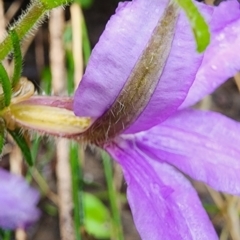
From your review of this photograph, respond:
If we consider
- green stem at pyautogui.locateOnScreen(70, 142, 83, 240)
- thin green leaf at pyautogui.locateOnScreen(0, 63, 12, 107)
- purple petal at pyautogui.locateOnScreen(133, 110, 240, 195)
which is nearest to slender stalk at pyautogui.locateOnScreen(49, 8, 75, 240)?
green stem at pyautogui.locateOnScreen(70, 142, 83, 240)

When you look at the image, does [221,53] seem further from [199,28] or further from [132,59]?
[199,28]

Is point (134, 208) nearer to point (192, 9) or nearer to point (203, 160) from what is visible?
point (203, 160)

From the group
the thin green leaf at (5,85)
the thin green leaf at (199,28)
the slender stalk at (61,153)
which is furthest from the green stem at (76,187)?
the thin green leaf at (199,28)

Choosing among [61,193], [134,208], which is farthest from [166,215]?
[61,193]

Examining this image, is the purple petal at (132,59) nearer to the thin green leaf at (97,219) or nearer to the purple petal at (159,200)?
the purple petal at (159,200)

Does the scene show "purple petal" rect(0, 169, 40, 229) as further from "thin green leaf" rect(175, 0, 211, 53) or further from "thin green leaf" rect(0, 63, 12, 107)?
"thin green leaf" rect(175, 0, 211, 53)
